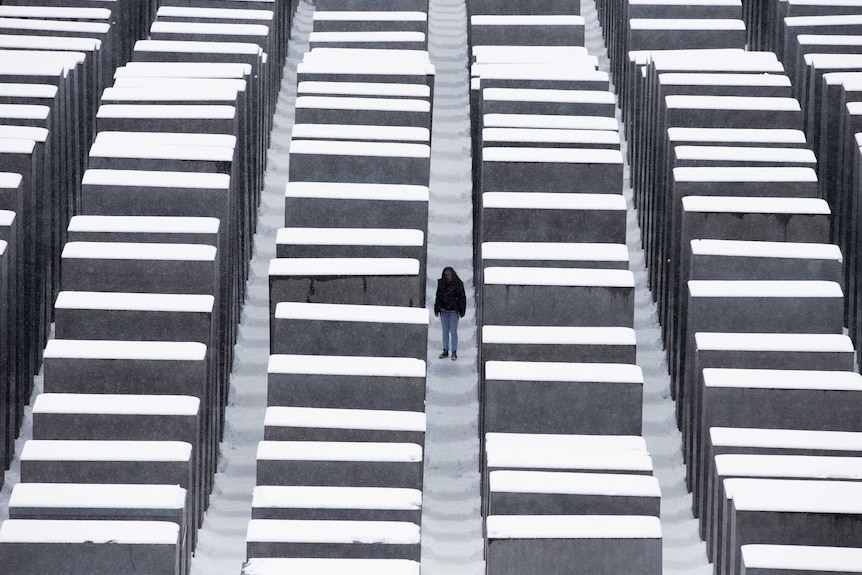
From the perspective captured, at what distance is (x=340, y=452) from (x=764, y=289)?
470 cm

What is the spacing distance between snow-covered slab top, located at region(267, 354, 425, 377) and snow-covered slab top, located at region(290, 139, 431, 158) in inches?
162

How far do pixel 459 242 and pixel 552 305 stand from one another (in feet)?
13.8

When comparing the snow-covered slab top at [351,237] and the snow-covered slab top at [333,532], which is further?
the snow-covered slab top at [351,237]

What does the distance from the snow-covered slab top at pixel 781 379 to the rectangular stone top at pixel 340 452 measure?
9.22 ft

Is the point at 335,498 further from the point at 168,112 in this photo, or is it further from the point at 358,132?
the point at 168,112

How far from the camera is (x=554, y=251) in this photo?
17578mm

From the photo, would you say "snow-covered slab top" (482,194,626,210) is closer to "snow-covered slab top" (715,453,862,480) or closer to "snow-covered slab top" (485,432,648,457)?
"snow-covered slab top" (485,432,648,457)

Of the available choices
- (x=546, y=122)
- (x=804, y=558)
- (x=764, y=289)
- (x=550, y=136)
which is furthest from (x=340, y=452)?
(x=546, y=122)

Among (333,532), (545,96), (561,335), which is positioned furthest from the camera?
(545,96)

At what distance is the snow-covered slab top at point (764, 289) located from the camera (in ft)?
53.9

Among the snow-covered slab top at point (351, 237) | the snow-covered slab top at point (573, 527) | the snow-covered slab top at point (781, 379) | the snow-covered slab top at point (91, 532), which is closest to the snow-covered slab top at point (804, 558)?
the snow-covered slab top at point (573, 527)

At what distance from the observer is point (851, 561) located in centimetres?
1259

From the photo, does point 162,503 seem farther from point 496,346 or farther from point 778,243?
point 778,243

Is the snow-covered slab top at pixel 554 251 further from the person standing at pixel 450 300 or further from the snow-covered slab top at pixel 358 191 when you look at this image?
the snow-covered slab top at pixel 358 191
